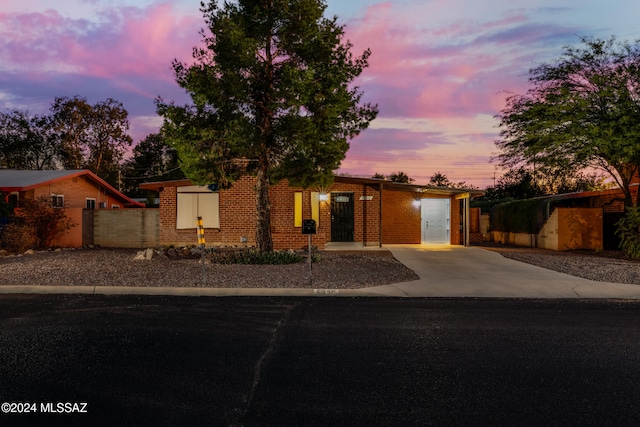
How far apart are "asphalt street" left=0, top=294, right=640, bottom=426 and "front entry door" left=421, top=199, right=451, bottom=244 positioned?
50.2 ft

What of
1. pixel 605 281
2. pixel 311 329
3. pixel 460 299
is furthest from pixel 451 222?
pixel 311 329

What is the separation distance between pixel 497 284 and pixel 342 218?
11312 mm

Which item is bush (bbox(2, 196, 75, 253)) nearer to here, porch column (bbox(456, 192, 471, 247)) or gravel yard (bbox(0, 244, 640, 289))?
gravel yard (bbox(0, 244, 640, 289))

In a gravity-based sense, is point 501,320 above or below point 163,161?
below

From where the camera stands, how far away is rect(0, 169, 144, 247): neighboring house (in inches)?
899

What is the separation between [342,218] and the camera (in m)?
22.3

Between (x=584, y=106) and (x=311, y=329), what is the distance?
51.9 feet

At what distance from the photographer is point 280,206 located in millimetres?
21688

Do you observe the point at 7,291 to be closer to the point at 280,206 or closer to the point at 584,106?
the point at 280,206

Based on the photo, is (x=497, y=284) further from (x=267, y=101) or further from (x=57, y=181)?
(x=57, y=181)

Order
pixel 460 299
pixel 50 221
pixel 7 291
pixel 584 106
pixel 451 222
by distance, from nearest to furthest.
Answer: pixel 460 299 < pixel 7 291 < pixel 584 106 < pixel 50 221 < pixel 451 222

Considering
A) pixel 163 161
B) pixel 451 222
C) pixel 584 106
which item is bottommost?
pixel 451 222

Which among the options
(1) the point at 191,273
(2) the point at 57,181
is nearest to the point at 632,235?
(1) the point at 191,273

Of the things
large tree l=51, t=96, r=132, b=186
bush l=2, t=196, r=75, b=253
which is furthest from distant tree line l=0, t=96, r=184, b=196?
bush l=2, t=196, r=75, b=253
